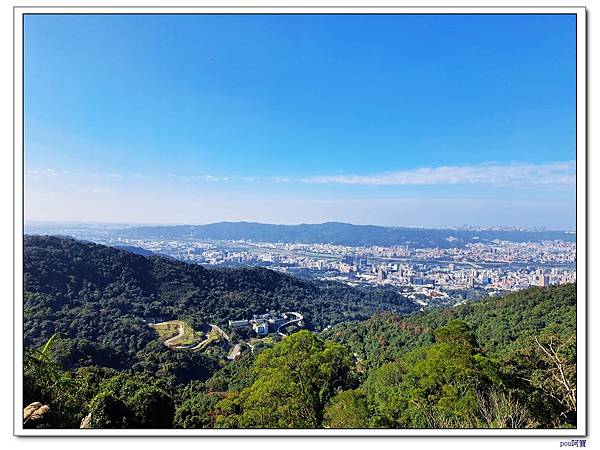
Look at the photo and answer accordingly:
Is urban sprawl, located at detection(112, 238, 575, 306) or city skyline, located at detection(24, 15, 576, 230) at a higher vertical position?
city skyline, located at detection(24, 15, 576, 230)

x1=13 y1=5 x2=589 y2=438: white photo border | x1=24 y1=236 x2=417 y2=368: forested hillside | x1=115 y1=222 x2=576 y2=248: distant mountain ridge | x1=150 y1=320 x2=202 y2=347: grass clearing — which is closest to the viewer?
x1=13 y1=5 x2=589 y2=438: white photo border

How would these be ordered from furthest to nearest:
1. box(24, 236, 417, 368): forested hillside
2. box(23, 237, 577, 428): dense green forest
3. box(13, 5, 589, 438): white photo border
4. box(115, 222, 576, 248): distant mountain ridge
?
box(24, 236, 417, 368): forested hillside
box(115, 222, 576, 248): distant mountain ridge
box(23, 237, 577, 428): dense green forest
box(13, 5, 589, 438): white photo border

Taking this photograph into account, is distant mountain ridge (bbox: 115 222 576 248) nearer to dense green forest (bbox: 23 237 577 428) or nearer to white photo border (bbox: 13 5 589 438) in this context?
dense green forest (bbox: 23 237 577 428)

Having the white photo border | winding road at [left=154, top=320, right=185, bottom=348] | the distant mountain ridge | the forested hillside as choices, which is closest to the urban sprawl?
the distant mountain ridge

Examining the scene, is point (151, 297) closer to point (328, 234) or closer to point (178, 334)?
point (178, 334)
